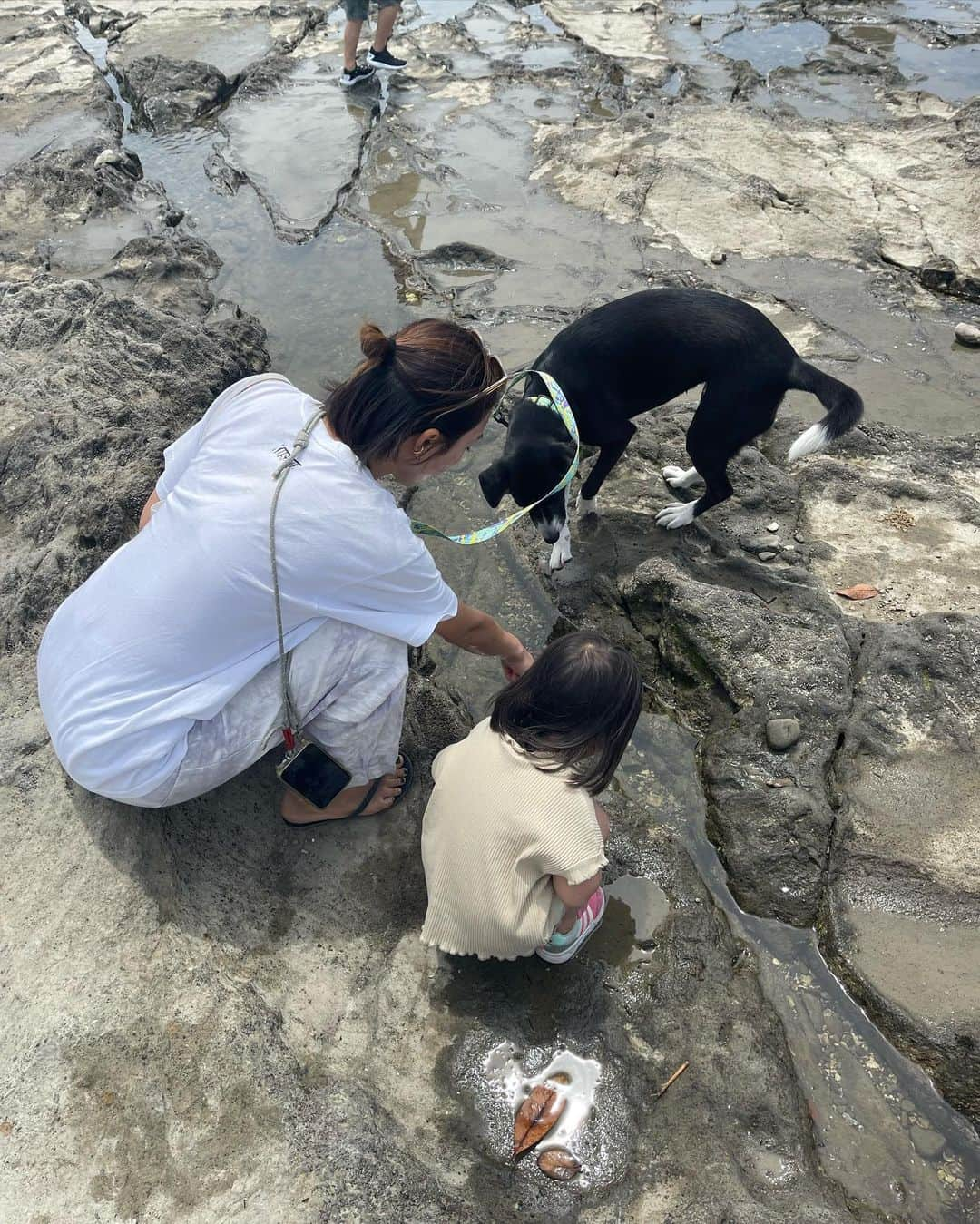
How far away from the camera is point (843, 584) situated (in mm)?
2873

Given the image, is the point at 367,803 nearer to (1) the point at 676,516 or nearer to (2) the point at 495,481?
(2) the point at 495,481

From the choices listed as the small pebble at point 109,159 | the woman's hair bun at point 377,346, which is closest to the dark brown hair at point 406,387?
the woman's hair bun at point 377,346

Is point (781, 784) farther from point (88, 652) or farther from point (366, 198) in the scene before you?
point (366, 198)

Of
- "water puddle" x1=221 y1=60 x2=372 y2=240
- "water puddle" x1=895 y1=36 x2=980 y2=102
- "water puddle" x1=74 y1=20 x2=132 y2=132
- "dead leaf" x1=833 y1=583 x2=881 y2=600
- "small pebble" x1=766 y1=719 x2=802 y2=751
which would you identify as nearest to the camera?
"small pebble" x1=766 y1=719 x2=802 y2=751

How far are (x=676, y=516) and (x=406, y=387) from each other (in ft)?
5.78

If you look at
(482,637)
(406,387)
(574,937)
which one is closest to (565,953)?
(574,937)

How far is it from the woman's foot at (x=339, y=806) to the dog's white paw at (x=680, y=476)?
6.01 feet

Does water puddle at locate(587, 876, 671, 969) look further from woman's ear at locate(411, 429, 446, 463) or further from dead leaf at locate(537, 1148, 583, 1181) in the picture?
woman's ear at locate(411, 429, 446, 463)

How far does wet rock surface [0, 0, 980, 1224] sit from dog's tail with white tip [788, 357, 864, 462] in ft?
1.13

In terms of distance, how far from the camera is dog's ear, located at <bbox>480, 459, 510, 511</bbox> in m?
3.05

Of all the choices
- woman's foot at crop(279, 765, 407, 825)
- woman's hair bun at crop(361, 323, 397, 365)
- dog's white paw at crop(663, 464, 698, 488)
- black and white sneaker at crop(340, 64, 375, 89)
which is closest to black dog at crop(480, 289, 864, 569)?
dog's white paw at crop(663, 464, 698, 488)

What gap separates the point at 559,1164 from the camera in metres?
1.64

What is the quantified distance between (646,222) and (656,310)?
2.38m

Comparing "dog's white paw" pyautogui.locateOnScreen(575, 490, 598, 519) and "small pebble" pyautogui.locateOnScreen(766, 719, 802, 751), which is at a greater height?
"small pebble" pyautogui.locateOnScreen(766, 719, 802, 751)
